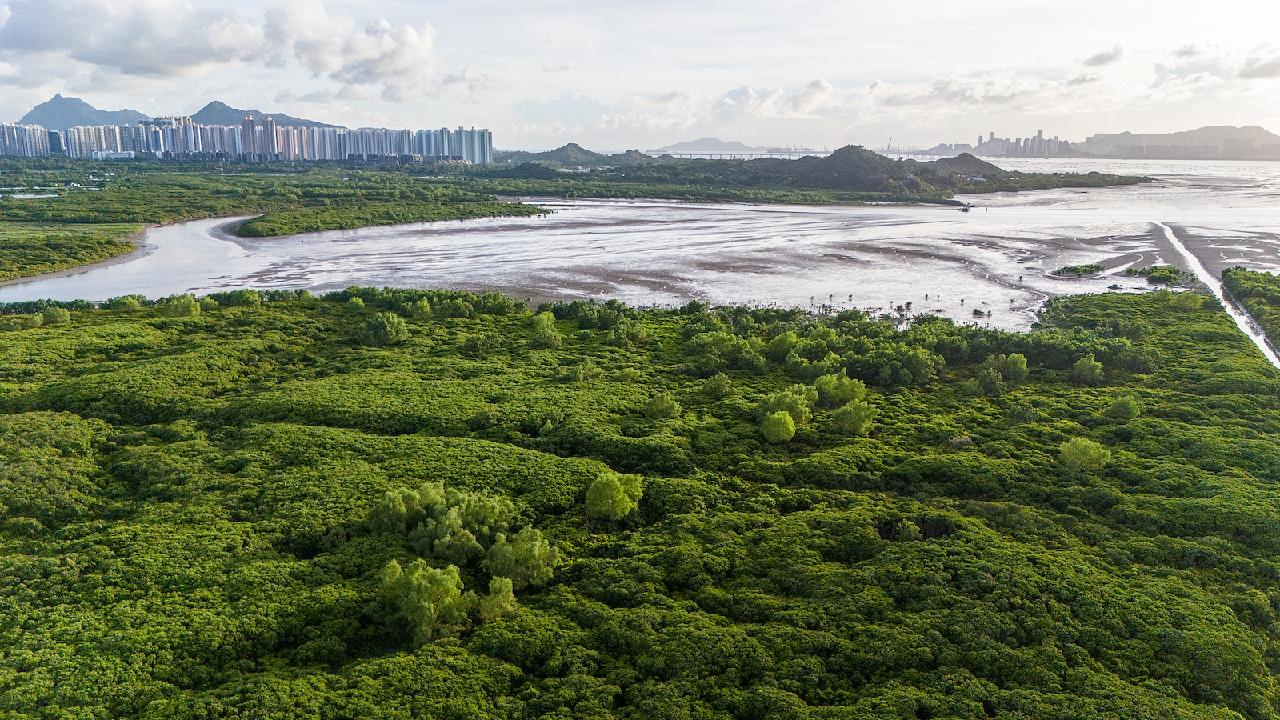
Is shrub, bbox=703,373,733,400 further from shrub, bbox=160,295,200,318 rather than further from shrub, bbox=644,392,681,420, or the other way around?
shrub, bbox=160,295,200,318

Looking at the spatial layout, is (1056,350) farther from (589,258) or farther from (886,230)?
(886,230)

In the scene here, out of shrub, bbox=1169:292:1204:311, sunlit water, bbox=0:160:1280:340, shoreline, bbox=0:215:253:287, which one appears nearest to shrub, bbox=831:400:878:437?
sunlit water, bbox=0:160:1280:340

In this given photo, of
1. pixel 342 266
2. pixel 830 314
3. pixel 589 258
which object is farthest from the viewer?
pixel 589 258

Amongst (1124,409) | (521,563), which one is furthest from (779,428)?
(1124,409)

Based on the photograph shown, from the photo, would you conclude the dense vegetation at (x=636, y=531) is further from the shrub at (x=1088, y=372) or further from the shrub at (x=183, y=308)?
the shrub at (x=183, y=308)

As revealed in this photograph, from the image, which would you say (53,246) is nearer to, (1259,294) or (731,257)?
(731,257)

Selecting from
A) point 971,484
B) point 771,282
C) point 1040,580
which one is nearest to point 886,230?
point 771,282
